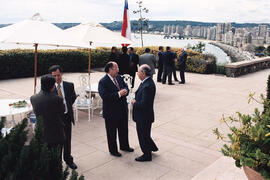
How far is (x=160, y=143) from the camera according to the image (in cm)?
617

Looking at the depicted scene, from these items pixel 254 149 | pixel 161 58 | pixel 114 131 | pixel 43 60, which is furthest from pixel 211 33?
pixel 254 149

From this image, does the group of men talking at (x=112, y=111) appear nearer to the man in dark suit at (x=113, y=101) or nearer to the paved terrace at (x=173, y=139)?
the man in dark suit at (x=113, y=101)

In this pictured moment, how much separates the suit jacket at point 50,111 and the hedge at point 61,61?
9860 mm

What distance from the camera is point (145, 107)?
194 inches

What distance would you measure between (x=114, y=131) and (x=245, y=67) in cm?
1443

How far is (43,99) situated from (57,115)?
13.0 inches

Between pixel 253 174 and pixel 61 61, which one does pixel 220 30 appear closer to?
pixel 61 61

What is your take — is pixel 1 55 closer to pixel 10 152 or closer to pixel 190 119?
pixel 190 119

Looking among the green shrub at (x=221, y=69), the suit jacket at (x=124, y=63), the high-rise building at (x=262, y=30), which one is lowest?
the green shrub at (x=221, y=69)

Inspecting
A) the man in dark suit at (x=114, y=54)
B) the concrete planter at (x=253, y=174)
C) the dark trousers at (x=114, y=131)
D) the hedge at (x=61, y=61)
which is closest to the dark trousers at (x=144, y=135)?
the dark trousers at (x=114, y=131)

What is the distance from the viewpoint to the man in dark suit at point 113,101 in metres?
5.10

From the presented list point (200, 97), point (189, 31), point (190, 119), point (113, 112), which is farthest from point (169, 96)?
point (189, 31)

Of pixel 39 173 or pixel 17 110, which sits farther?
pixel 17 110

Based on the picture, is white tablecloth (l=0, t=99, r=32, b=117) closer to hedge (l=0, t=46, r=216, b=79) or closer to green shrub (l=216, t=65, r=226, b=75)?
hedge (l=0, t=46, r=216, b=79)
